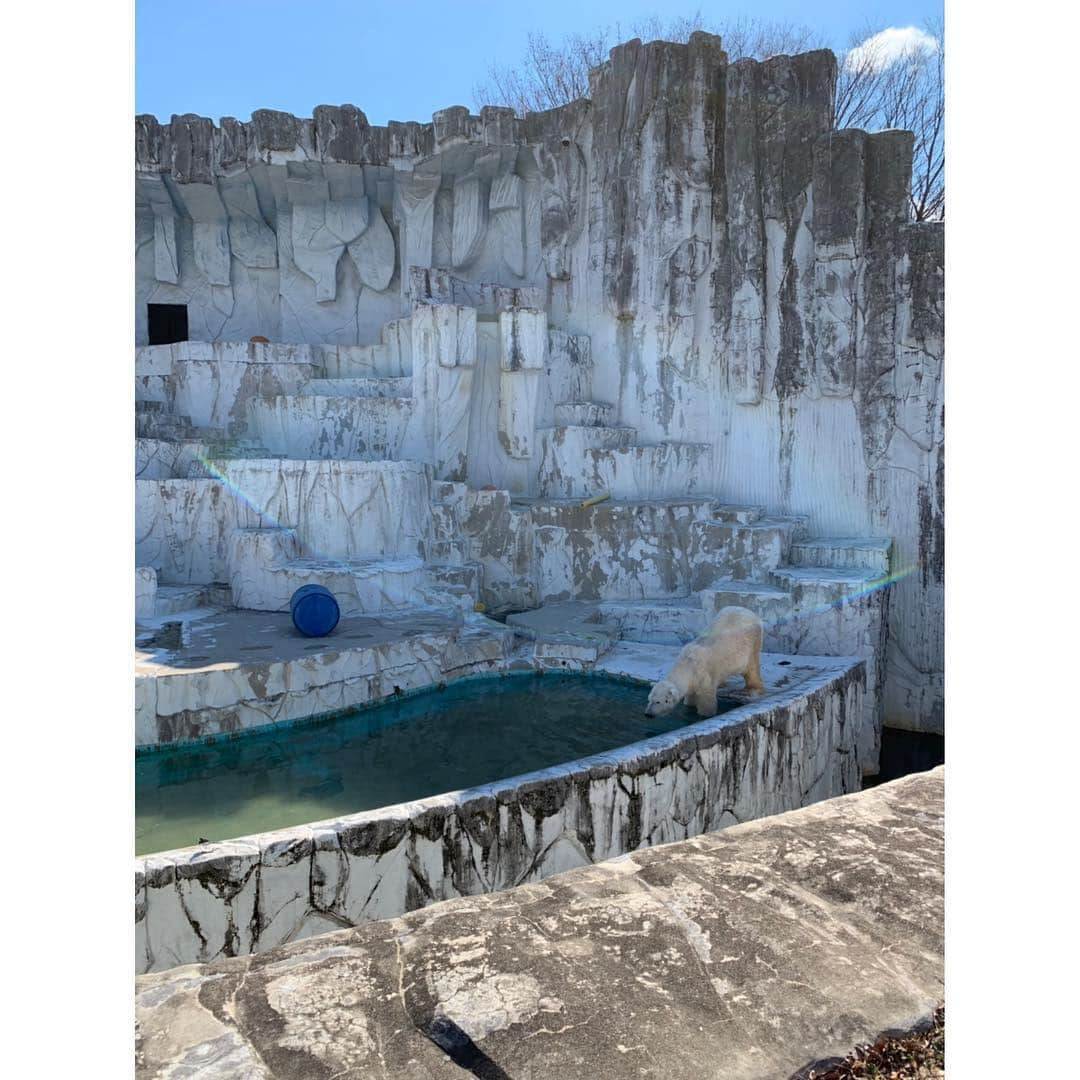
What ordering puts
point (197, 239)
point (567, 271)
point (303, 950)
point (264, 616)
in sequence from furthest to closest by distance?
point (197, 239), point (567, 271), point (264, 616), point (303, 950)

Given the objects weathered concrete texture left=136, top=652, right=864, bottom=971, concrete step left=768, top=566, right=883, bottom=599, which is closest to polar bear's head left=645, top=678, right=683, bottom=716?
weathered concrete texture left=136, top=652, right=864, bottom=971

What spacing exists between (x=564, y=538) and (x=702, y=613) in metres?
2.01

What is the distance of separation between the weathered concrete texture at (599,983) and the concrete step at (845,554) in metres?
7.42

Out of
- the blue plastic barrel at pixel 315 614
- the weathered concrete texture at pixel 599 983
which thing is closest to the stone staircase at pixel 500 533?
the blue plastic barrel at pixel 315 614

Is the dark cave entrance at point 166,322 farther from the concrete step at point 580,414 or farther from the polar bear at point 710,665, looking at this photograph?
the polar bear at point 710,665

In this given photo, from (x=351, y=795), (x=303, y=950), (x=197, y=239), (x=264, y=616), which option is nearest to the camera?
(x=303, y=950)

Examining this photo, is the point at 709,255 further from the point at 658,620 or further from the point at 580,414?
the point at 658,620

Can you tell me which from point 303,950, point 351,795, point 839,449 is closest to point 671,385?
point 839,449

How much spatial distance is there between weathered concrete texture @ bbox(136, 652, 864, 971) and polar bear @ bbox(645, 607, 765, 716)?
0.95 feet

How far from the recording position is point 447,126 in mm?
13352

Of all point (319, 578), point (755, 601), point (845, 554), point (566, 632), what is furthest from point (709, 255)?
point (319, 578)

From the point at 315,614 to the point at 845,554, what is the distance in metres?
5.01

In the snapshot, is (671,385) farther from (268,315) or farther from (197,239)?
(197,239)

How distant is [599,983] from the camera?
4.56 feet
